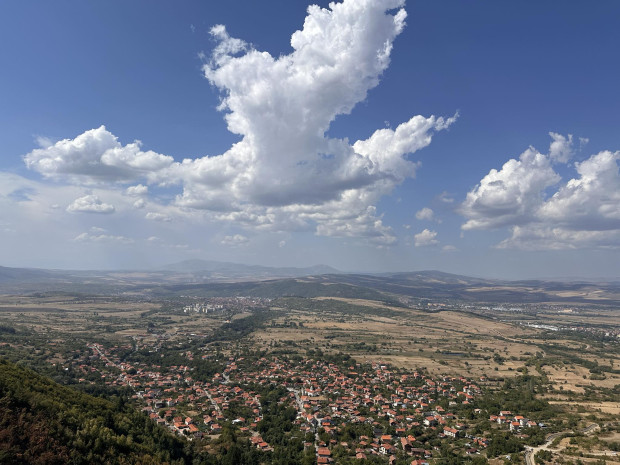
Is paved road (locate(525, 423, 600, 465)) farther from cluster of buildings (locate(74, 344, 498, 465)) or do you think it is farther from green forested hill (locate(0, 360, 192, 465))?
green forested hill (locate(0, 360, 192, 465))

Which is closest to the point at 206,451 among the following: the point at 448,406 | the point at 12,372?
the point at 12,372

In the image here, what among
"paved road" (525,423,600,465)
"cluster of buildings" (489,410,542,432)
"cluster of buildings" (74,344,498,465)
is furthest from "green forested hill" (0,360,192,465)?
"cluster of buildings" (489,410,542,432)

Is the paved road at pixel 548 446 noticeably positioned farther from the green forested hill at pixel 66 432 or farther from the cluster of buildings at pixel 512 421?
the green forested hill at pixel 66 432

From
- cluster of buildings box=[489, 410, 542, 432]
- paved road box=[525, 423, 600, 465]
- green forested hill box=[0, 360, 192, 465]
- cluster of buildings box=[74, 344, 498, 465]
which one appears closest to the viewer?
green forested hill box=[0, 360, 192, 465]

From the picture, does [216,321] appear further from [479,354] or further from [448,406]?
[448,406]

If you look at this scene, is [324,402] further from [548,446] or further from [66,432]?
[66,432]

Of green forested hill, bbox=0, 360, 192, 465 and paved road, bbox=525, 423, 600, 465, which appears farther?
paved road, bbox=525, 423, 600, 465

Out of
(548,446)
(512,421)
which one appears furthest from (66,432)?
(512,421)

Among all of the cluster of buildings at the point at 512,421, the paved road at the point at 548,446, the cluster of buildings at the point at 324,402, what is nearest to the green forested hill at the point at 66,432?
the cluster of buildings at the point at 324,402

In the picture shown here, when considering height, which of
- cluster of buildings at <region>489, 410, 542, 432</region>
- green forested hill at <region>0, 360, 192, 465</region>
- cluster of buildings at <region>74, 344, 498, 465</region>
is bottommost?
cluster of buildings at <region>74, 344, 498, 465</region>
